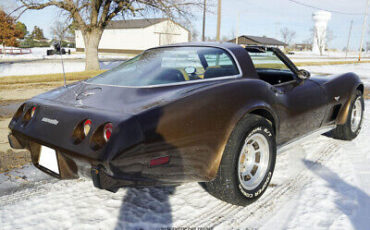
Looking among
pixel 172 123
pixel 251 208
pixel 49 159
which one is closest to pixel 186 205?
pixel 251 208

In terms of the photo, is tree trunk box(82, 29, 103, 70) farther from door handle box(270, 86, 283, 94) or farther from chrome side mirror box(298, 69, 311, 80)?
door handle box(270, 86, 283, 94)

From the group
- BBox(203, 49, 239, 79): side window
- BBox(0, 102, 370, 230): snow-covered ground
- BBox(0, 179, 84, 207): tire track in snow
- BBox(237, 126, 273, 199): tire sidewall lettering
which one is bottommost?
BBox(0, 179, 84, 207): tire track in snow

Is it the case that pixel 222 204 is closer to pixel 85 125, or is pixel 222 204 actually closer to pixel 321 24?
pixel 85 125

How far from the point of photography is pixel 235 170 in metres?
2.21

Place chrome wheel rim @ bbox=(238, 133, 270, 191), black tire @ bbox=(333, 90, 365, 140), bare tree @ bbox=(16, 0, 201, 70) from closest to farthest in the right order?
chrome wheel rim @ bbox=(238, 133, 270, 191) → black tire @ bbox=(333, 90, 365, 140) → bare tree @ bbox=(16, 0, 201, 70)

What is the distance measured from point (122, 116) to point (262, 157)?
4.59ft

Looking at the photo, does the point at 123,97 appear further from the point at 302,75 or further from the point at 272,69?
the point at 272,69

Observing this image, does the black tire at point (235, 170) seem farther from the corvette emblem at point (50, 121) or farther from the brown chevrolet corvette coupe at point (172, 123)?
the corvette emblem at point (50, 121)

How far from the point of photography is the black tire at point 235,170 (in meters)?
2.16

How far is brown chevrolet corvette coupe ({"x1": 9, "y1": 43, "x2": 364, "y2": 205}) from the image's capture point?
1.78 m

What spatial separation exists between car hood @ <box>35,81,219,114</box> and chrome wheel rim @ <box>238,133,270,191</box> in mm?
672

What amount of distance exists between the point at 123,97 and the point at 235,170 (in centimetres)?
101

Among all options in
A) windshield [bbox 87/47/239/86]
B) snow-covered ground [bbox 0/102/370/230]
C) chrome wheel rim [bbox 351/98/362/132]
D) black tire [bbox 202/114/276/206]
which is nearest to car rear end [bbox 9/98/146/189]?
snow-covered ground [bbox 0/102/370/230]

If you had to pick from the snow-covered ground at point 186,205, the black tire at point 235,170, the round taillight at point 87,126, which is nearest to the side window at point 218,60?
the black tire at point 235,170
